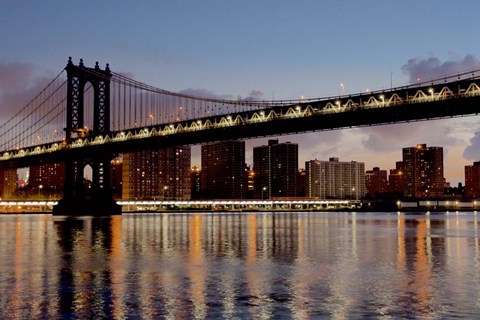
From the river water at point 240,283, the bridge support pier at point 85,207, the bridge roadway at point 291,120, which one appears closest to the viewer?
the river water at point 240,283

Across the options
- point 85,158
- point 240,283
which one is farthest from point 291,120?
point 240,283

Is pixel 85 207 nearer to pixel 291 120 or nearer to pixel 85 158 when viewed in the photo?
pixel 85 158

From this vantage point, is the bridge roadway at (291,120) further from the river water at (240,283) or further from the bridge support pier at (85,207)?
the river water at (240,283)

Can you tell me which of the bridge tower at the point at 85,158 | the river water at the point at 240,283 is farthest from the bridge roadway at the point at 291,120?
the river water at the point at 240,283

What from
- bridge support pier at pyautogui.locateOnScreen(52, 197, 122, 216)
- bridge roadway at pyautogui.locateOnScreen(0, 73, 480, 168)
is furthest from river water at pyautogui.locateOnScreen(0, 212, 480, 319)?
bridge support pier at pyautogui.locateOnScreen(52, 197, 122, 216)

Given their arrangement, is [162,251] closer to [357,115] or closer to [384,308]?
[384,308]

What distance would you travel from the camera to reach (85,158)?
341 feet

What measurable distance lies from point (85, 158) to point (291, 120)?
117 feet

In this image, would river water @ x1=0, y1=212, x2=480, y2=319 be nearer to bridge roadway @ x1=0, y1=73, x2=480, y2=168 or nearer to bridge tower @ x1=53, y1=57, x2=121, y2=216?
bridge roadway @ x1=0, y1=73, x2=480, y2=168

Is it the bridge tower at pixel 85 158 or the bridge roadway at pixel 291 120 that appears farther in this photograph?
the bridge tower at pixel 85 158

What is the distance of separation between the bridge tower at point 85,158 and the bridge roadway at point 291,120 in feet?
7.00

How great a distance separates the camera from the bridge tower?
103m

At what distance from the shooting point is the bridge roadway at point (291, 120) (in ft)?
227

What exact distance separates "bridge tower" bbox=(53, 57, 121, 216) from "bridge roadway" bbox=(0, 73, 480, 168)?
7.00 feet
